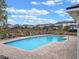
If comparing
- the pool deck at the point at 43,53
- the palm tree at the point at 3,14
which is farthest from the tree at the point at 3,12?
the pool deck at the point at 43,53

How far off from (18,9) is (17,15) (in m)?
2.44

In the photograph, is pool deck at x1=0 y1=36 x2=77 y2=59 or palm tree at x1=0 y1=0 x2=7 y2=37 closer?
pool deck at x1=0 y1=36 x2=77 y2=59

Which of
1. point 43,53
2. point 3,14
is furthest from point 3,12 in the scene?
point 43,53

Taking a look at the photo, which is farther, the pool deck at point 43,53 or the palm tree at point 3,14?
the palm tree at point 3,14

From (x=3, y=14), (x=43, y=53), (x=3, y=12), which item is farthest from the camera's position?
Result: (x=3, y=14)

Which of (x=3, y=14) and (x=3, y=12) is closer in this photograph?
(x=3, y=12)

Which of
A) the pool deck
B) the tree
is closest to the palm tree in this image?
the tree

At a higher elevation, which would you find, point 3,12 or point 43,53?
point 3,12

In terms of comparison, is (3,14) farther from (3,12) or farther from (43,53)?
(43,53)

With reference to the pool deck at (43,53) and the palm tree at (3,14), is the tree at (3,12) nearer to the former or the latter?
the palm tree at (3,14)

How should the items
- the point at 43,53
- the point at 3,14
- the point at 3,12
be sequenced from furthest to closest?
the point at 3,14 < the point at 3,12 < the point at 43,53

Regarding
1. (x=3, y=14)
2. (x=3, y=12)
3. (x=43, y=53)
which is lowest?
(x=43, y=53)

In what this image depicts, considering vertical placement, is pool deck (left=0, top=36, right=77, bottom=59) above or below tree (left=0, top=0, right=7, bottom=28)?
below

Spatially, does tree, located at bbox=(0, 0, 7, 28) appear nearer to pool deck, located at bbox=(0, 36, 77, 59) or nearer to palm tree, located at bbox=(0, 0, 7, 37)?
palm tree, located at bbox=(0, 0, 7, 37)
